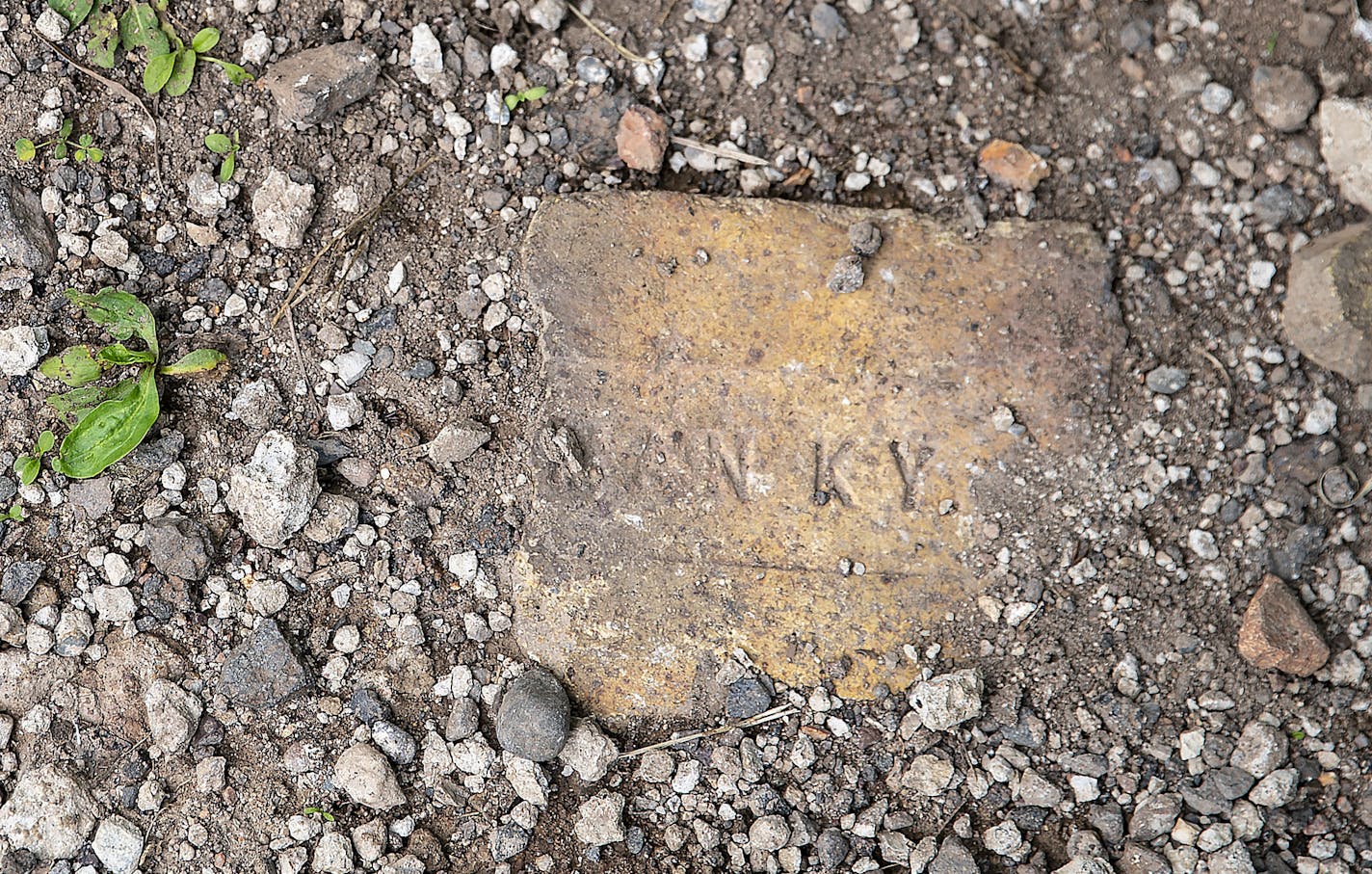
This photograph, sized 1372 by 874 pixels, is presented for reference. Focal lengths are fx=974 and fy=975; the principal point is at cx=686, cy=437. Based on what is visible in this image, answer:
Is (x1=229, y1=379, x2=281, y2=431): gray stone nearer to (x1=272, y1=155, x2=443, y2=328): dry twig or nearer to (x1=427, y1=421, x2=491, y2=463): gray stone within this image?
(x1=272, y1=155, x2=443, y2=328): dry twig

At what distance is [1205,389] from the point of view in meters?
2.15

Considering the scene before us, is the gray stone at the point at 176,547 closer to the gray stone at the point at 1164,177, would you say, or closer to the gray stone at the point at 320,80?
the gray stone at the point at 320,80

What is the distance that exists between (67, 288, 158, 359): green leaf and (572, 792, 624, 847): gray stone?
131cm

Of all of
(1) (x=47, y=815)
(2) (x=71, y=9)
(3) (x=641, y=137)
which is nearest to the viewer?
(1) (x=47, y=815)

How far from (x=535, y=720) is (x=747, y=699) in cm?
45

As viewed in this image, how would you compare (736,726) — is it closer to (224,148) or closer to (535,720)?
(535,720)

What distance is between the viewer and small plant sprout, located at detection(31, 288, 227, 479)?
6.52 feet

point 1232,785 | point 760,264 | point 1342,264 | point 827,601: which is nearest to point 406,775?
point 827,601

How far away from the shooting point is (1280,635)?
6.87ft

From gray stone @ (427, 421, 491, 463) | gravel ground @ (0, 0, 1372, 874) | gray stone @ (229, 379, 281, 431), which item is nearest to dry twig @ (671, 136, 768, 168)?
gravel ground @ (0, 0, 1372, 874)

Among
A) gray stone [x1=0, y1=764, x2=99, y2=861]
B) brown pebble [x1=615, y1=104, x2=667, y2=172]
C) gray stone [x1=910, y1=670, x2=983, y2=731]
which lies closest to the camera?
gray stone [x1=0, y1=764, x2=99, y2=861]

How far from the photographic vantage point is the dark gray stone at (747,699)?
81.8 inches

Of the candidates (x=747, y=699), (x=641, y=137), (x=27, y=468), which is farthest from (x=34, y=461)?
(x=747, y=699)

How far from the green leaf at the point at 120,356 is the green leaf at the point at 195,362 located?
1.5 inches
